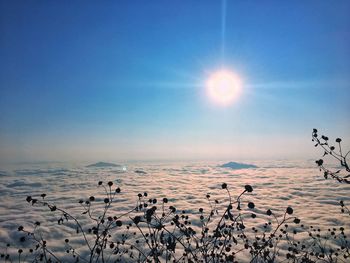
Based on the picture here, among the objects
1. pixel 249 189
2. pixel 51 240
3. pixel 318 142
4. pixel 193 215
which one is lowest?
pixel 51 240

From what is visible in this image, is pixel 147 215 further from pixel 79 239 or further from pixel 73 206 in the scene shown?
pixel 73 206

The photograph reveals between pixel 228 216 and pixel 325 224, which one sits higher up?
pixel 228 216

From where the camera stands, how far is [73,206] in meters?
143

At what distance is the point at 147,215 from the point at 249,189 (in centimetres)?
171

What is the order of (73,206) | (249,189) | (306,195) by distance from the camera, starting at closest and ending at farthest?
1. (249,189)
2. (73,206)
3. (306,195)

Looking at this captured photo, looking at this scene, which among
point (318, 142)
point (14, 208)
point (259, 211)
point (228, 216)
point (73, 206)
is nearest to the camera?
point (228, 216)

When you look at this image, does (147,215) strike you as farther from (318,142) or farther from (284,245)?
(284,245)

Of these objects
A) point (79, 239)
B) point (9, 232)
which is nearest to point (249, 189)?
point (79, 239)

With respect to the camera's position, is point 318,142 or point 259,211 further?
point 259,211

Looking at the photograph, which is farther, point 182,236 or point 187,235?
point 182,236

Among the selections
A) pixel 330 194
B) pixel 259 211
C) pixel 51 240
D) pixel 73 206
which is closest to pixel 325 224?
pixel 259 211

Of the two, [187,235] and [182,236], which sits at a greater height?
[187,235]

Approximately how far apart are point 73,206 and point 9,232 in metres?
28.1

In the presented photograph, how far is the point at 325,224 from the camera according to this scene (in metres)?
89.5
